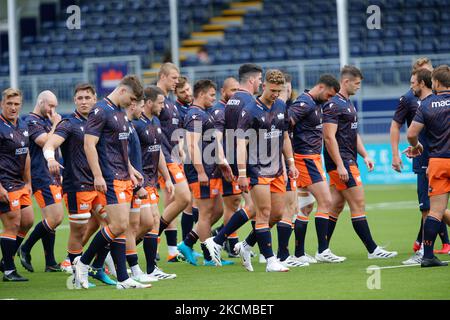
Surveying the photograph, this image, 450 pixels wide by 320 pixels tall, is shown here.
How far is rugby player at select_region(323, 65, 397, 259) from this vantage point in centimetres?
1278

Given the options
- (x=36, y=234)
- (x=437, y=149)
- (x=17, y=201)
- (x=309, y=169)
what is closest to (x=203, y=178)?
(x=309, y=169)

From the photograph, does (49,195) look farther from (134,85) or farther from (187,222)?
(134,85)

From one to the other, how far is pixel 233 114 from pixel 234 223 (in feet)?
4.65

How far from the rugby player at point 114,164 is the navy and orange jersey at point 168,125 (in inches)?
122

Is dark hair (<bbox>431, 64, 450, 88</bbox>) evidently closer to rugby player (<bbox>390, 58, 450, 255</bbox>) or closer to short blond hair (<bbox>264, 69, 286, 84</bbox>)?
rugby player (<bbox>390, 58, 450, 255</bbox>)

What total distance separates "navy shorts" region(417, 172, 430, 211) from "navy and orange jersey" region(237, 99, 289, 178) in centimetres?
213

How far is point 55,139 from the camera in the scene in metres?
11.2

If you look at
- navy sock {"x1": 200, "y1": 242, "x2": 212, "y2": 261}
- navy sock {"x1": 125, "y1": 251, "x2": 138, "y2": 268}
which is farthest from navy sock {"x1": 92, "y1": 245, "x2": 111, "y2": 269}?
navy sock {"x1": 200, "y1": 242, "x2": 212, "y2": 261}

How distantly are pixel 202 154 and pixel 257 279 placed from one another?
10.4 ft

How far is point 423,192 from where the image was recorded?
12727 millimetres

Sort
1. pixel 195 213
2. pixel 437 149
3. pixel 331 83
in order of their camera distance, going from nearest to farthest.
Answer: pixel 437 149, pixel 331 83, pixel 195 213

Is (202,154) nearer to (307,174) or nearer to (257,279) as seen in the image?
(307,174)
